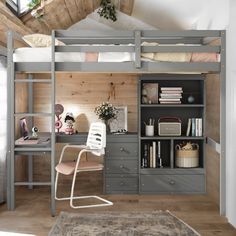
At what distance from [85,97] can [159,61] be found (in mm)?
1858

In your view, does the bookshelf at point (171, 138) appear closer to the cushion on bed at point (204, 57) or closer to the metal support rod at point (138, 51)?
the cushion on bed at point (204, 57)

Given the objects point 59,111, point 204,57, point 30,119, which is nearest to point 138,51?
point 204,57

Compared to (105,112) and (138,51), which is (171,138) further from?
A: (138,51)

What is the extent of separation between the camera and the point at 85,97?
588 centimetres

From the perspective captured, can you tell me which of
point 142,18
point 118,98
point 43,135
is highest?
point 142,18

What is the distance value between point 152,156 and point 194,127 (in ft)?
2.24

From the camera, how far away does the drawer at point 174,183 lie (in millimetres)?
5312

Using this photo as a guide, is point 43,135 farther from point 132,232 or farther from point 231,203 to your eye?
point 231,203

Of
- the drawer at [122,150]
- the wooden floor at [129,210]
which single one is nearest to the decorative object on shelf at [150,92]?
the drawer at [122,150]

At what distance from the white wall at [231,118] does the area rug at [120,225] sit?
22.4 inches

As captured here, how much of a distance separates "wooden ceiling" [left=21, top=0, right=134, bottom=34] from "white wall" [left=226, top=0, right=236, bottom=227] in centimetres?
151

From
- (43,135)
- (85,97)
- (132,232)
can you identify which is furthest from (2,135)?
(132,232)

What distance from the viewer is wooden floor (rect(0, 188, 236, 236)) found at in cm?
390

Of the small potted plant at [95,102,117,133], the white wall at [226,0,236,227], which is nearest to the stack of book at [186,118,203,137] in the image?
the small potted plant at [95,102,117,133]
